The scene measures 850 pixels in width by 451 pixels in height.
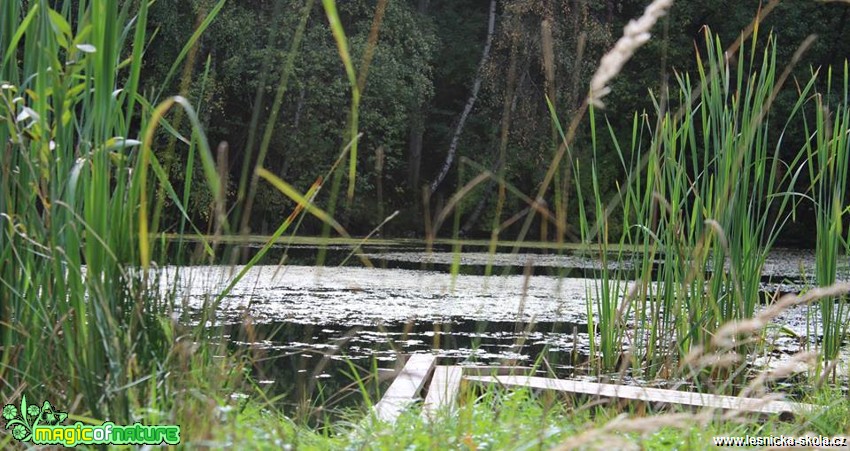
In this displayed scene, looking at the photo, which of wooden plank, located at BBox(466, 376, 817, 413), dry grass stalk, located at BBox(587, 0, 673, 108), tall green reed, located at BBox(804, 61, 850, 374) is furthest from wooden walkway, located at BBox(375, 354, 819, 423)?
dry grass stalk, located at BBox(587, 0, 673, 108)

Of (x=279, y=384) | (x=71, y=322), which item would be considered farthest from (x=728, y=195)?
(x=71, y=322)

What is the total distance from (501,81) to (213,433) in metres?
11.6

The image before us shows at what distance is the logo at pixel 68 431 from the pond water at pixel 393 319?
25cm

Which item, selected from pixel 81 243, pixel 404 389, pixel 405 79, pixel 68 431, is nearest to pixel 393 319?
pixel 404 389

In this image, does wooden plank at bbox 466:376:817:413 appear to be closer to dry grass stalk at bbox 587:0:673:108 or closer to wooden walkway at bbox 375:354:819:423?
wooden walkway at bbox 375:354:819:423

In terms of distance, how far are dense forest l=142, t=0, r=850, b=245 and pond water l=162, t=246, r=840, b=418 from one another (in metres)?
4.90

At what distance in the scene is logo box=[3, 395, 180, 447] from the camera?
3.46 ft

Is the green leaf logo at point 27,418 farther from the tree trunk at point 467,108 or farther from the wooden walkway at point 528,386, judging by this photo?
the tree trunk at point 467,108

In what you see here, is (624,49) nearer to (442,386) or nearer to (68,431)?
(68,431)

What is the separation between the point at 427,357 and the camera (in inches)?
96.0

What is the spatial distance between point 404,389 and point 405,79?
1093cm

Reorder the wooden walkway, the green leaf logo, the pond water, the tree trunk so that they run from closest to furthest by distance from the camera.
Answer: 1. the green leaf logo
2. the wooden walkway
3. the pond water
4. the tree trunk

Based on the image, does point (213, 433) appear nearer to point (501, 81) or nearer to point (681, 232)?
point (681, 232)

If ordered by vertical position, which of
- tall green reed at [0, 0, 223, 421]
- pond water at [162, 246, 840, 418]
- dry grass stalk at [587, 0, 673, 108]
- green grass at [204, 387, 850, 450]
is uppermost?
dry grass stalk at [587, 0, 673, 108]
